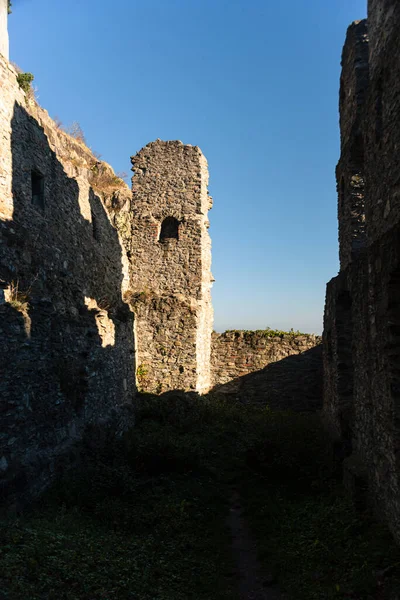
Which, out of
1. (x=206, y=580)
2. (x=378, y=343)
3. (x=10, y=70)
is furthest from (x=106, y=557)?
(x=10, y=70)

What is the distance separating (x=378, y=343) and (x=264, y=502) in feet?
12.3

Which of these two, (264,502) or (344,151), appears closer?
(264,502)

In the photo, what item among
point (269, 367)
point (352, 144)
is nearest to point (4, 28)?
point (352, 144)

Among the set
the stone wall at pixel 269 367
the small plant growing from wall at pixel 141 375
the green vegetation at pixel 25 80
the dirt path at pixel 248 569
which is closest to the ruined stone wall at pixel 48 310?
the green vegetation at pixel 25 80

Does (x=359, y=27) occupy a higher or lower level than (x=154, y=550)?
higher

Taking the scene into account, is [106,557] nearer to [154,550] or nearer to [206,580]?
[154,550]

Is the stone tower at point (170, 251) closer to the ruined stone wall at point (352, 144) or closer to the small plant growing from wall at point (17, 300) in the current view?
the ruined stone wall at point (352, 144)

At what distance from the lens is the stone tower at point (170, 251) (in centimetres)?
1645

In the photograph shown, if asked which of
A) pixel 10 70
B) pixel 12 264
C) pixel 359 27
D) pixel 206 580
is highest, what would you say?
pixel 359 27

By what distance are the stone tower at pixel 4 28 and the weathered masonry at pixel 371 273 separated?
7713mm

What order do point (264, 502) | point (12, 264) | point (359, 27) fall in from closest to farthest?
1. point (264, 502)
2. point (12, 264)
3. point (359, 27)

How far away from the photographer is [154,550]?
6227mm

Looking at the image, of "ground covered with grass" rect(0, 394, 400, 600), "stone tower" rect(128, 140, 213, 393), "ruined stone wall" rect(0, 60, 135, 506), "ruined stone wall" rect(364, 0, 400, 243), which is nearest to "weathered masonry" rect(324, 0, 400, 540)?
"ruined stone wall" rect(364, 0, 400, 243)

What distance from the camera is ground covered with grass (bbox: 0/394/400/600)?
5012 mm
